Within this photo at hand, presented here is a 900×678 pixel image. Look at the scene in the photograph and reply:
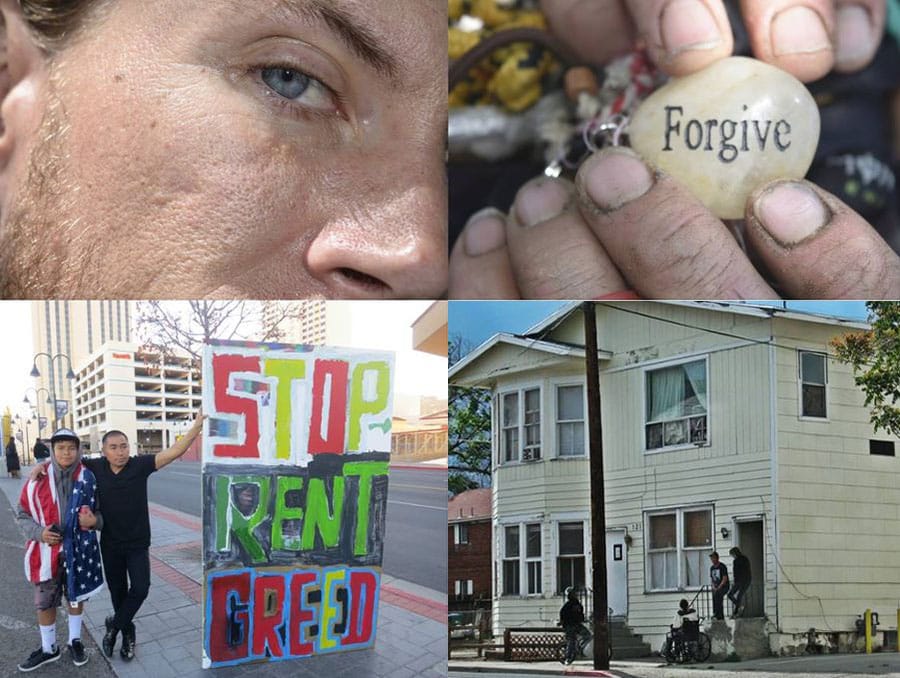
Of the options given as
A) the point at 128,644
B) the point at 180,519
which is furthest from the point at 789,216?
the point at 128,644

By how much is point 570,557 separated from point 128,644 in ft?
8.18

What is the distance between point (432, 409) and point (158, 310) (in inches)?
62.2

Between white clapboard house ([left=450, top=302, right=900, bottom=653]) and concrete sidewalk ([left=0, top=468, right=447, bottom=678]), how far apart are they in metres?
0.50

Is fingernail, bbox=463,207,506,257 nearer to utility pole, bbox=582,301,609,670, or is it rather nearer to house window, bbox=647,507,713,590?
utility pole, bbox=582,301,609,670

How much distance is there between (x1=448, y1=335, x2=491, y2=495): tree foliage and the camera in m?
5.08

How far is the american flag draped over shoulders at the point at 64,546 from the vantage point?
4770 mm

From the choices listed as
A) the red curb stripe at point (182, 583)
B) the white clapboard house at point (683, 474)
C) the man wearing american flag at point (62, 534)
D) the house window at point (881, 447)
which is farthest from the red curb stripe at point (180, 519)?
the house window at point (881, 447)

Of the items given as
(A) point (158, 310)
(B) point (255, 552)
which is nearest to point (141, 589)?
(B) point (255, 552)

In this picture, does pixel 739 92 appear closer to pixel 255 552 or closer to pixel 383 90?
pixel 383 90

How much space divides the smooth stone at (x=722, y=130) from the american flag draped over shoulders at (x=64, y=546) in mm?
3669

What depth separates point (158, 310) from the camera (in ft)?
14.8

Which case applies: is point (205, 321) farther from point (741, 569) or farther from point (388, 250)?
point (741, 569)

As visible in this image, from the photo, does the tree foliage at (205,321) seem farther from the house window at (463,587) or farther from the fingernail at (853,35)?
the fingernail at (853,35)

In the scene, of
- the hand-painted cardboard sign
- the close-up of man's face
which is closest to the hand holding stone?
the close-up of man's face
